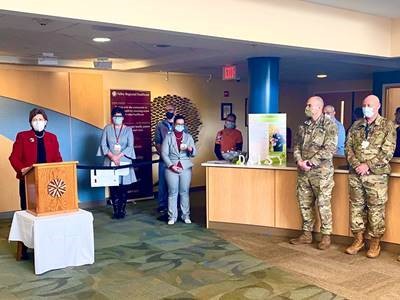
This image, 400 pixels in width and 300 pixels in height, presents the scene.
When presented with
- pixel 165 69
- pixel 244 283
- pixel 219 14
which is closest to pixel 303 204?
pixel 244 283

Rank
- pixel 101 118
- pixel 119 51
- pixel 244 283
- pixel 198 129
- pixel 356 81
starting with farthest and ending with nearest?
1. pixel 356 81
2. pixel 198 129
3. pixel 101 118
4. pixel 119 51
5. pixel 244 283

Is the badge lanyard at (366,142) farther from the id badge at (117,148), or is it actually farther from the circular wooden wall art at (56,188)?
the id badge at (117,148)

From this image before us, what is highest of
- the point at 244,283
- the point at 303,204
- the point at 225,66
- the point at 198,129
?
the point at 225,66

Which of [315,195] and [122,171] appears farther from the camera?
[122,171]

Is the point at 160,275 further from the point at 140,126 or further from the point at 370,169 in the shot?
the point at 140,126

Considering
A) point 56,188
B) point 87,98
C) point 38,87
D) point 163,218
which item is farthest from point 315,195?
point 38,87

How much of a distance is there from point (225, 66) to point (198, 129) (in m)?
2.21

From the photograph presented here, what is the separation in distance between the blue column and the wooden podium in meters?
2.84

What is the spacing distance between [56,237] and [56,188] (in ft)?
1.56

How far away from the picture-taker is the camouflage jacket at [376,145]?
15.4 ft

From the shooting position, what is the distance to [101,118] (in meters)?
8.00

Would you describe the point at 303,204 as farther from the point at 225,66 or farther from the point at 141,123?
the point at 141,123

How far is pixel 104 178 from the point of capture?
6.82 metres

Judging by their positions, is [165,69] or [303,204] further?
[165,69]
